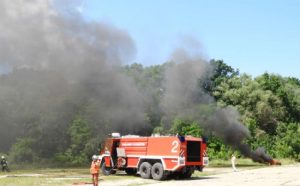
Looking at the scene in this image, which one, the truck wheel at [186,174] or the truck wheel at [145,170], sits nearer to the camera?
the truck wheel at [145,170]

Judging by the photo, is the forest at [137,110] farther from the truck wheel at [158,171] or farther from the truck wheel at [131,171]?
the truck wheel at [158,171]

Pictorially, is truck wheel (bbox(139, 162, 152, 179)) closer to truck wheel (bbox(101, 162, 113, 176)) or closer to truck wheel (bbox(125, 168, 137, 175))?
Answer: truck wheel (bbox(125, 168, 137, 175))

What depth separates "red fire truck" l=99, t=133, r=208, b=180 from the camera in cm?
2847

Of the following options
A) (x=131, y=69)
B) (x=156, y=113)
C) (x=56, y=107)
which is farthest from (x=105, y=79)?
(x=56, y=107)

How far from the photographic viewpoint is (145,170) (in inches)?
1178

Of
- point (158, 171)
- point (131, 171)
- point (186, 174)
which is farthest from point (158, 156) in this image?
point (131, 171)

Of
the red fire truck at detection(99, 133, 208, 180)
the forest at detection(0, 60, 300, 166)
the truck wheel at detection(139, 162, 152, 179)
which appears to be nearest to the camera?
the red fire truck at detection(99, 133, 208, 180)

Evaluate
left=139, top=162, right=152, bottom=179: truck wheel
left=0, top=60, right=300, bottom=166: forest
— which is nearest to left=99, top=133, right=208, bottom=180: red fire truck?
left=139, top=162, right=152, bottom=179: truck wheel

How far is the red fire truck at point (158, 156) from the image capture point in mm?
28469

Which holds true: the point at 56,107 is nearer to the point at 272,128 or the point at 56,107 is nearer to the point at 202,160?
the point at 202,160

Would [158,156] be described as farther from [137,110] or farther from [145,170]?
[137,110]

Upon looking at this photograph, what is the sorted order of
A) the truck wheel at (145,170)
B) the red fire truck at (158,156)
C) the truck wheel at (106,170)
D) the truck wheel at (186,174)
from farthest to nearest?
the truck wheel at (106,170), the truck wheel at (186,174), the truck wheel at (145,170), the red fire truck at (158,156)

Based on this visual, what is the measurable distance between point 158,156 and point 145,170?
147 cm

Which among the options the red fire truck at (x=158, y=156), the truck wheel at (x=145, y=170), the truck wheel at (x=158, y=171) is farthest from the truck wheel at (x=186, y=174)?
the truck wheel at (x=145, y=170)
